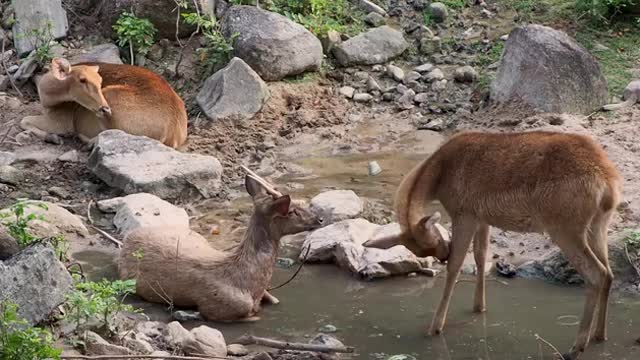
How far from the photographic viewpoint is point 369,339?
9023 mm

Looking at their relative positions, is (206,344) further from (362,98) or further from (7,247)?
(362,98)

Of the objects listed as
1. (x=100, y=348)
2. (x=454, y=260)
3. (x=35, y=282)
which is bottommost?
(x=100, y=348)

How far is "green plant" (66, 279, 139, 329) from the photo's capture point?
25.1 ft

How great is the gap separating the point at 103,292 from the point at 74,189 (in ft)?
14.3

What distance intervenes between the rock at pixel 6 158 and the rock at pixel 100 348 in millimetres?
5018

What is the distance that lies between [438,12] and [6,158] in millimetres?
5796

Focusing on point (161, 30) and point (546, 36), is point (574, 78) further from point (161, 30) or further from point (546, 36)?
point (161, 30)

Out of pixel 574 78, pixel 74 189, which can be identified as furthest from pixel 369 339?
pixel 574 78

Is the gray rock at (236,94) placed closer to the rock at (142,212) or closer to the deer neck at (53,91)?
the deer neck at (53,91)

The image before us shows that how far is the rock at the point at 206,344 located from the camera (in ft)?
27.1

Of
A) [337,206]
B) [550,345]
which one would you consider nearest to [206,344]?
[550,345]

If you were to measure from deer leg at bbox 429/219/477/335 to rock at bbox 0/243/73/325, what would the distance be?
9.43 ft

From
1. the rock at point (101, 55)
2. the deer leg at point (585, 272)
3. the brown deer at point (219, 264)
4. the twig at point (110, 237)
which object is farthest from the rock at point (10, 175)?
the deer leg at point (585, 272)

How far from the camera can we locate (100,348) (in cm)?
777
